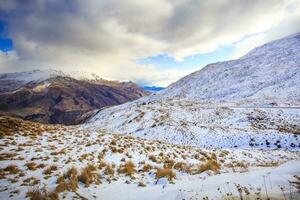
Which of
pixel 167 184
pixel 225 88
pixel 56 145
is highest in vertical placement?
pixel 225 88

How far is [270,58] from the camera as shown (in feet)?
319

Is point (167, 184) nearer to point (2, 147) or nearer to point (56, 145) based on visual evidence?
point (56, 145)

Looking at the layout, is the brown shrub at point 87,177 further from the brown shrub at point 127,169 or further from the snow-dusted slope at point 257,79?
the snow-dusted slope at point 257,79

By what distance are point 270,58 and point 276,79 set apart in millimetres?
26156

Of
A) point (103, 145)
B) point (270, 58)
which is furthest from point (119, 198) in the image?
point (270, 58)

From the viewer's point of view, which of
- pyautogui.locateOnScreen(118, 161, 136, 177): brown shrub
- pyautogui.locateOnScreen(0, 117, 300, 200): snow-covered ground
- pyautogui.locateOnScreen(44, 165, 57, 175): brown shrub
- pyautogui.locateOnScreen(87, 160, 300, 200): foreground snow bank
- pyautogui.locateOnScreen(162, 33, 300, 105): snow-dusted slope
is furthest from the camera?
pyautogui.locateOnScreen(162, 33, 300, 105): snow-dusted slope

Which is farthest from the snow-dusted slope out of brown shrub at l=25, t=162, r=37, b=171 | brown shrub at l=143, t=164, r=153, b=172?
brown shrub at l=25, t=162, r=37, b=171

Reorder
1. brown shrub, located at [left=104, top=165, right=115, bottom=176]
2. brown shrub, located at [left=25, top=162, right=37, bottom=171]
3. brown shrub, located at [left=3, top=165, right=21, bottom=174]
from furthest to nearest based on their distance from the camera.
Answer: brown shrub, located at [left=104, top=165, right=115, bottom=176] < brown shrub, located at [left=25, top=162, right=37, bottom=171] < brown shrub, located at [left=3, top=165, right=21, bottom=174]

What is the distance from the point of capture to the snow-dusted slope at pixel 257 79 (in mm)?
67125

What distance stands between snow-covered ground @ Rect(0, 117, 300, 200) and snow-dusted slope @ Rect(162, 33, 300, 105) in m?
53.9

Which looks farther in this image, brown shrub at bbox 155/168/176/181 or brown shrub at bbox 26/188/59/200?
brown shrub at bbox 155/168/176/181

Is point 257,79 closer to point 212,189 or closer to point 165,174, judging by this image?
point 165,174

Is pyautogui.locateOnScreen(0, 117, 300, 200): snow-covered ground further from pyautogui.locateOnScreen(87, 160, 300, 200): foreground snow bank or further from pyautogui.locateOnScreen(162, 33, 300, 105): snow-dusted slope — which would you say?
pyautogui.locateOnScreen(162, 33, 300, 105): snow-dusted slope

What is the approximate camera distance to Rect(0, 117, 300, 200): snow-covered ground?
8938mm
